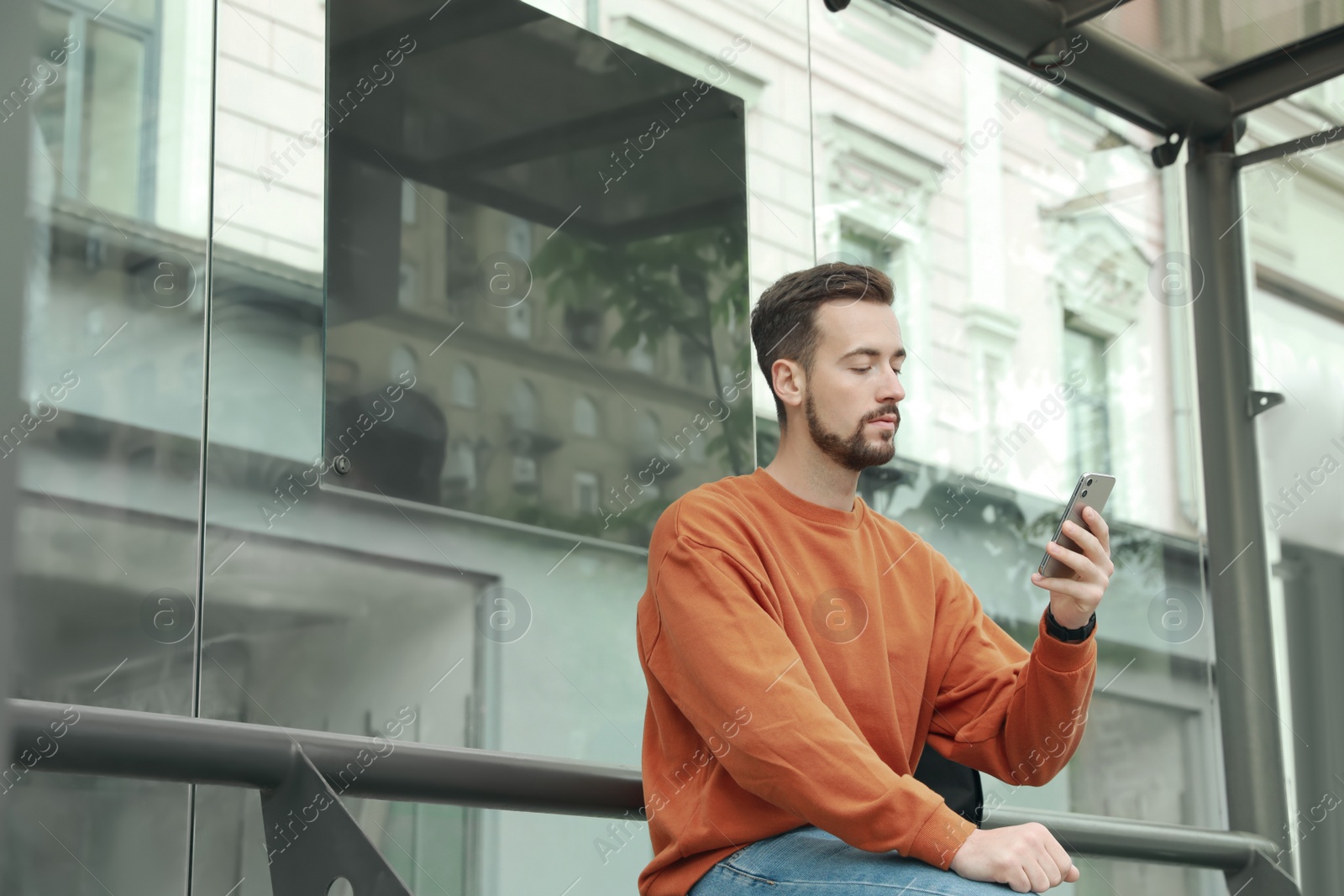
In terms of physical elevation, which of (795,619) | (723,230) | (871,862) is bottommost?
(871,862)

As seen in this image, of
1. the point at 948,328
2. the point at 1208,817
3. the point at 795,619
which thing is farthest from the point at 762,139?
the point at 1208,817

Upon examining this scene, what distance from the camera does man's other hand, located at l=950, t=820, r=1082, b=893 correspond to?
5.94ft

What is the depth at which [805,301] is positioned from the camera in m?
2.54

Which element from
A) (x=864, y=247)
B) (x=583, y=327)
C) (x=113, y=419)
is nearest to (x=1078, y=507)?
(x=583, y=327)

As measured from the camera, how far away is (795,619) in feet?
7.18

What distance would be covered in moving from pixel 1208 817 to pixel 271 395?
3445mm

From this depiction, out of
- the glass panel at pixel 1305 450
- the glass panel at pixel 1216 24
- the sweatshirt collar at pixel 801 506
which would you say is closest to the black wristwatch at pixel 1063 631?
the sweatshirt collar at pixel 801 506

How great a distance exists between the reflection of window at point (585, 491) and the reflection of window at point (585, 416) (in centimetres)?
10

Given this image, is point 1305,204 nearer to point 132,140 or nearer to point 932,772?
point 932,772

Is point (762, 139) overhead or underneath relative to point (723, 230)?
overhead

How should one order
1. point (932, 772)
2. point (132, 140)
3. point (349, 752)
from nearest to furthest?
point (349, 752), point (932, 772), point (132, 140)

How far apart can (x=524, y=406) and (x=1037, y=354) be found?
2.07 metres

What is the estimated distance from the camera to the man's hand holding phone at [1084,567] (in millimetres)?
2129

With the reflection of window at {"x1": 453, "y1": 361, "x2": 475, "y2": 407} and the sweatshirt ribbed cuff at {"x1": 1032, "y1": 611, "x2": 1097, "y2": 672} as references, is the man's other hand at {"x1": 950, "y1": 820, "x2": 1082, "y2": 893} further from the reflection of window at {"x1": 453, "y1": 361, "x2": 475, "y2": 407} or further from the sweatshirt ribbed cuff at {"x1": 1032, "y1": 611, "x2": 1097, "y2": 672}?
the reflection of window at {"x1": 453, "y1": 361, "x2": 475, "y2": 407}
